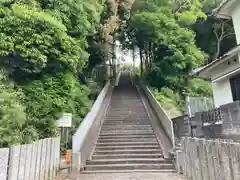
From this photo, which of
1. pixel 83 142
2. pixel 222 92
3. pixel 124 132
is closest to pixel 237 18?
pixel 222 92

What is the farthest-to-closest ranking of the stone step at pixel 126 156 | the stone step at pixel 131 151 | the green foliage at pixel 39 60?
1. the stone step at pixel 131 151
2. the stone step at pixel 126 156
3. the green foliage at pixel 39 60

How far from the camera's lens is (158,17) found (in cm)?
1697

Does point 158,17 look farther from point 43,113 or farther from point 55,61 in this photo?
point 43,113

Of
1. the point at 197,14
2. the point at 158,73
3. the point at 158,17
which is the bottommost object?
the point at 158,73

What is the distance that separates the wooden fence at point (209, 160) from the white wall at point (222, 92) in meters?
4.79

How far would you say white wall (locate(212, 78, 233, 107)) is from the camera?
9406mm

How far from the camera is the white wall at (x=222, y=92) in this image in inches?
370

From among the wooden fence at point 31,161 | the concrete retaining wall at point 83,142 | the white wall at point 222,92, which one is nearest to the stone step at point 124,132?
the concrete retaining wall at point 83,142

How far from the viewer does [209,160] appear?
13.7 feet

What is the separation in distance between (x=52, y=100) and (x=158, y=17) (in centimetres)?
1297

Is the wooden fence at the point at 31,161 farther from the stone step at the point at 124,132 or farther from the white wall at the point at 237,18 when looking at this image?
the white wall at the point at 237,18

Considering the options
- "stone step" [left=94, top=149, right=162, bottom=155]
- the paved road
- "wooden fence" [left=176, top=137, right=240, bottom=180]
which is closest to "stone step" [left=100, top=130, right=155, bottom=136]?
"stone step" [left=94, top=149, right=162, bottom=155]

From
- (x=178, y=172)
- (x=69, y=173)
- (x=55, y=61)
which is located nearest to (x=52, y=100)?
(x=55, y=61)

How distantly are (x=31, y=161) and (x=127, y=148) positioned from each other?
3977mm
